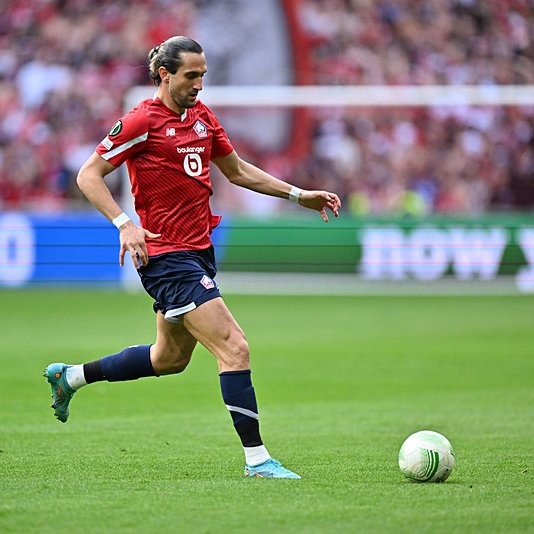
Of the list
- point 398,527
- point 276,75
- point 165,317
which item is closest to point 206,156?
point 165,317

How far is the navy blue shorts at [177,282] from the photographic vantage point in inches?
240

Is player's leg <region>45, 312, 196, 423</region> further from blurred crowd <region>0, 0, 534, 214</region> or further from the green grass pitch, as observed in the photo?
blurred crowd <region>0, 0, 534, 214</region>

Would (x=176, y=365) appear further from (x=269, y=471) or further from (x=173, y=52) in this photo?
(x=173, y=52)

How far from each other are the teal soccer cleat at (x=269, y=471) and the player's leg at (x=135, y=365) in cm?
89

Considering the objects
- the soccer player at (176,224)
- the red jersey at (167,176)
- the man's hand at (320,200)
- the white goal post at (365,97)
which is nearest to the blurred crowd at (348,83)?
the white goal post at (365,97)

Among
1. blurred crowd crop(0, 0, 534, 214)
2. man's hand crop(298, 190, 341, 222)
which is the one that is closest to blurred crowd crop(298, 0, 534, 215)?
blurred crowd crop(0, 0, 534, 214)

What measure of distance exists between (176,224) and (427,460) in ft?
6.06

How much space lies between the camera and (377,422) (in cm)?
832

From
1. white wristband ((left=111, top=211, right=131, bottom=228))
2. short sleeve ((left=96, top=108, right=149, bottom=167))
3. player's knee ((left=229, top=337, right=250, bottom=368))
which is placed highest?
short sleeve ((left=96, top=108, right=149, bottom=167))

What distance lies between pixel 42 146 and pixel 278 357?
42.8 feet

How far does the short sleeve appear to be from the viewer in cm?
611

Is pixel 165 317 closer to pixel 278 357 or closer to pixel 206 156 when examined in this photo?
pixel 206 156

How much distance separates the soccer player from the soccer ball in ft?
1.97

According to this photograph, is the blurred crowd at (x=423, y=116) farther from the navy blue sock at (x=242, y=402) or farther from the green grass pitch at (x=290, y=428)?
the navy blue sock at (x=242, y=402)
